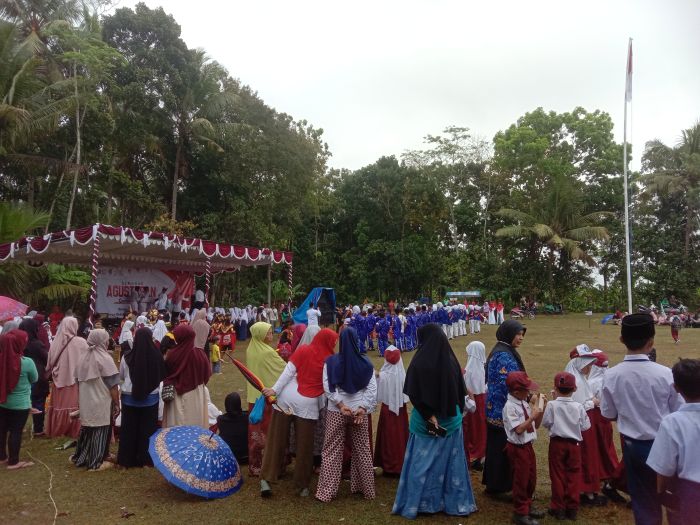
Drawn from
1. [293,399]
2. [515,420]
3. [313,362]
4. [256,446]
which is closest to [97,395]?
[256,446]

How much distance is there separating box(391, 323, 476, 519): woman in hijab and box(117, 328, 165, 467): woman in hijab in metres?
2.46

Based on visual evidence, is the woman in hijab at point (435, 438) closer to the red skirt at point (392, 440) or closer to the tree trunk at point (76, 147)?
the red skirt at point (392, 440)

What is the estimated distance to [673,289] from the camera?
2700cm

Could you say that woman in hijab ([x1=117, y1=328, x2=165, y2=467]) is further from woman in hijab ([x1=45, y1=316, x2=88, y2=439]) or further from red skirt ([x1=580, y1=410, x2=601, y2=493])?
red skirt ([x1=580, y1=410, x2=601, y2=493])

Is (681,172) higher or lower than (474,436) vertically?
higher

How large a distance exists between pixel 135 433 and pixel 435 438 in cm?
306

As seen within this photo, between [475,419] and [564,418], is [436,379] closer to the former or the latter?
[564,418]

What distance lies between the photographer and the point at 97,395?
16.9 feet

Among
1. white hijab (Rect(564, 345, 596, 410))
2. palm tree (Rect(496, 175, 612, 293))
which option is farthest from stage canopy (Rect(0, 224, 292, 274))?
palm tree (Rect(496, 175, 612, 293))

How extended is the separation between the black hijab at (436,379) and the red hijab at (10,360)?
379 cm

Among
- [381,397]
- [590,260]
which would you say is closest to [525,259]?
[590,260]

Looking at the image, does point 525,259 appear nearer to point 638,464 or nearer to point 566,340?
point 566,340

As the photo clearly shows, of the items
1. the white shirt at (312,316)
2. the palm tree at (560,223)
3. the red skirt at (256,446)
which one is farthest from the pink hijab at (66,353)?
the palm tree at (560,223)

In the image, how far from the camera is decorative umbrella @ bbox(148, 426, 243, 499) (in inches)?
167
